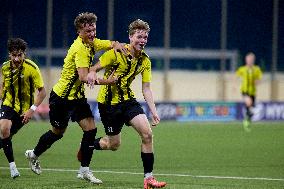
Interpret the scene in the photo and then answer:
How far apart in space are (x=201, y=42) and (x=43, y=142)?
899 inches

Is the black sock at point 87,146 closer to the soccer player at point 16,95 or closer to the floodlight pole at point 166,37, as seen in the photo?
the soccer player at point 16,95

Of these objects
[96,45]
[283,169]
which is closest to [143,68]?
[96,45]

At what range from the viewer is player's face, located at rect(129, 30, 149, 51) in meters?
10.3

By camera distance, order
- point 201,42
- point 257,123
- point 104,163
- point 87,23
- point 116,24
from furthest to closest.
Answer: point 201,42, point 116,24, point 257,123, point 104,163, point 87,23

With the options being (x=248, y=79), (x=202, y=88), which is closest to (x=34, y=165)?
(x=248, y=79)

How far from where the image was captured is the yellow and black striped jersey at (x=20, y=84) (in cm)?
1154

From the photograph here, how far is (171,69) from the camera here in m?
35.1

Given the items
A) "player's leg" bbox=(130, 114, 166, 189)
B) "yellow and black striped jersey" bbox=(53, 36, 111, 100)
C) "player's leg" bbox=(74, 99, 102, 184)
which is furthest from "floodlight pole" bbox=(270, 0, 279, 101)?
"player's leg" bbox=(130, 114, 166, 189)

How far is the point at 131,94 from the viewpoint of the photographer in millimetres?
10812

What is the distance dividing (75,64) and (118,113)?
904 mm

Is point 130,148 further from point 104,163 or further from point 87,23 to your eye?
point 87,23

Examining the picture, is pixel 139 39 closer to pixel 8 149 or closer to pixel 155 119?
pixel 155 119

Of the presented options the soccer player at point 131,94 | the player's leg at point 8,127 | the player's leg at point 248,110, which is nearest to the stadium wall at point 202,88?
the player's leg at point 248,110

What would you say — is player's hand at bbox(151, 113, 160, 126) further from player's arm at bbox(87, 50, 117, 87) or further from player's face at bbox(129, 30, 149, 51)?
player's face at bbox(129, 30, 149, 51)
